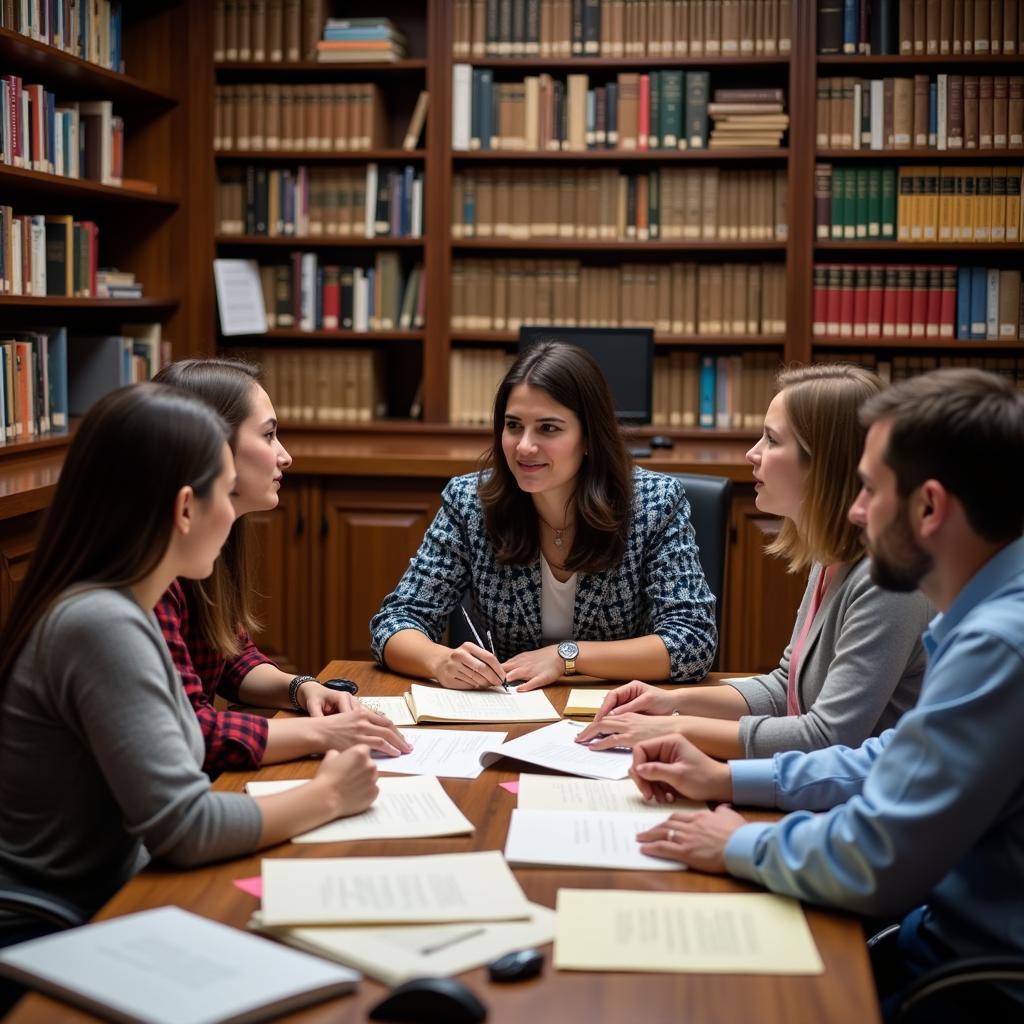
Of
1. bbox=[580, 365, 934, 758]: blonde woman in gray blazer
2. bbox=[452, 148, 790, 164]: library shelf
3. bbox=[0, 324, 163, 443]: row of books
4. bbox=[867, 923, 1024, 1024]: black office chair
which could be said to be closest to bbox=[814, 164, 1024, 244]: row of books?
bbox=[452, 148, 790, 164]: library shelf

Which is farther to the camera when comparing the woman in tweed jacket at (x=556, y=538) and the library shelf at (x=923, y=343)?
the library shelf at (x=923, y=343)

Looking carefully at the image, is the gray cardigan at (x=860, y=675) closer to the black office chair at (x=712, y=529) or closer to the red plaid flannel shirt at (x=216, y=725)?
the red plaid flannel shirt at (x=216, y=725)

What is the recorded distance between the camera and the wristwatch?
219 centimetres

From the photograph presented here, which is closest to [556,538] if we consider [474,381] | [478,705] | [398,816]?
[478,705]

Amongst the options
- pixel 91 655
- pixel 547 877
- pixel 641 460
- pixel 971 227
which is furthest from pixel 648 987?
pixel 971 227

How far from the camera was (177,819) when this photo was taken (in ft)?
4.40

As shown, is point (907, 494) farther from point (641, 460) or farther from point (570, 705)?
point (641, 460)

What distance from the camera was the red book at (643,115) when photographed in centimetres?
429

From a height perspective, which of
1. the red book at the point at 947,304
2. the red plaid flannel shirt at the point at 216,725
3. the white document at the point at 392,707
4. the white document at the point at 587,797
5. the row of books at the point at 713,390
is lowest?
the white document at the point at 587,797

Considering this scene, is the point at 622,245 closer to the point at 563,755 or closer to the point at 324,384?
the point at 324,384

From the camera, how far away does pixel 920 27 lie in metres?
4.19

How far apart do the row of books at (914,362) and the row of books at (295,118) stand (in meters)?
1.69

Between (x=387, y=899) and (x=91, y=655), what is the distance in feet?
1.28

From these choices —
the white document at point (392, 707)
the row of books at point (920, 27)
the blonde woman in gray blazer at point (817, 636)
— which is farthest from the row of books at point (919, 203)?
the white document at point (392, 707)
